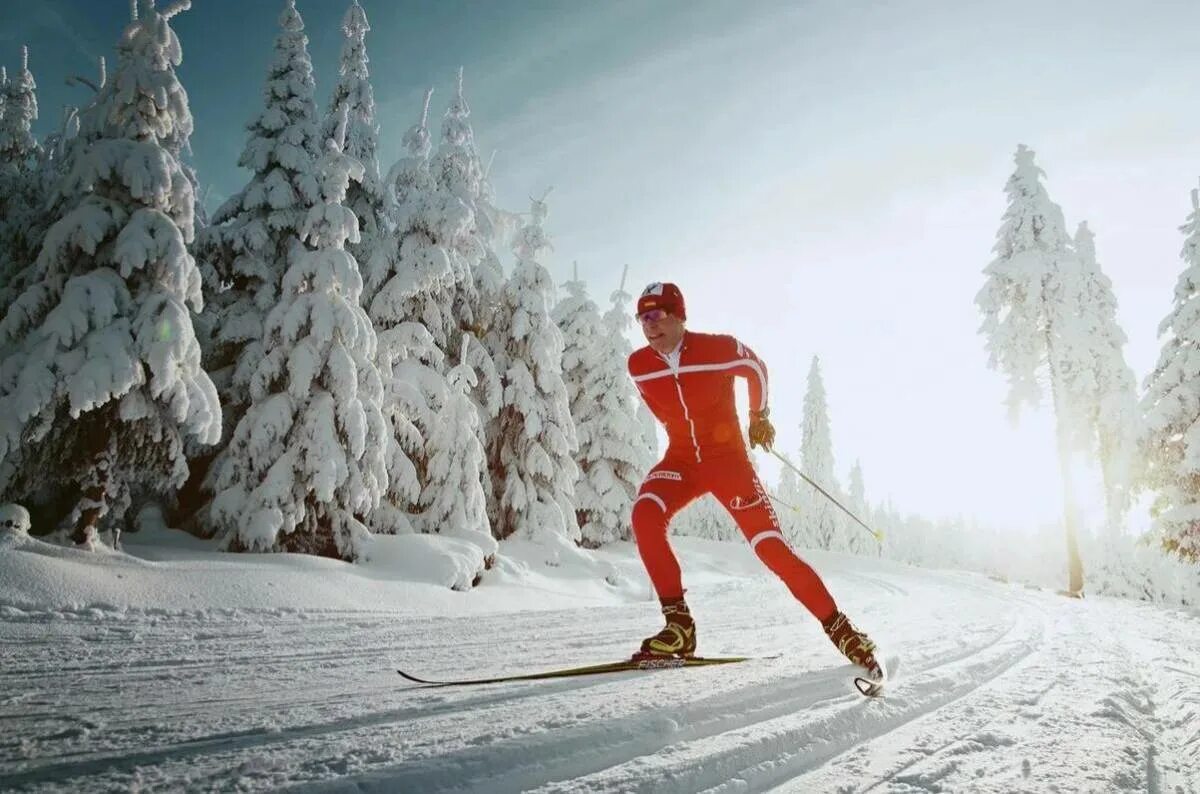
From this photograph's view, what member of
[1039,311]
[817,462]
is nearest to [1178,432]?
[1039,311]

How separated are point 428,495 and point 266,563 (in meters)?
5.01

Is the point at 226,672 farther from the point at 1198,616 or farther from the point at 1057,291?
the point at 1057,291

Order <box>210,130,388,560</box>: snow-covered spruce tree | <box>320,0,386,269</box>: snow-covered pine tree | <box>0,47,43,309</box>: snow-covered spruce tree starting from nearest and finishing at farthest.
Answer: <box>210,130,388,560</box>: snow-covered spruce tree → <box>0,47,43,309</box>: snow-covered spruce tree → <box>320,0,386,269</box>: snow-covered pine tree

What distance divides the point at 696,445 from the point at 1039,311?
22.4 metres

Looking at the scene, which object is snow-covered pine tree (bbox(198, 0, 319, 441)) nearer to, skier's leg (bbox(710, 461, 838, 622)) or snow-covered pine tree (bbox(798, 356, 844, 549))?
skier's leg (bbox(710, 461, 838, 622))

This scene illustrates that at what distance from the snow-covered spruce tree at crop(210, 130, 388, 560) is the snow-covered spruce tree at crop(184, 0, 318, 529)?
111cm

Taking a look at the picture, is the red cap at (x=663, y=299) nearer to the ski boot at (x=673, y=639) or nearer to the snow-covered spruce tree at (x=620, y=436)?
the ski boot at (x=673, y=639)

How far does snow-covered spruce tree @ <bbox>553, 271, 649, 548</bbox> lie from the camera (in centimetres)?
2345

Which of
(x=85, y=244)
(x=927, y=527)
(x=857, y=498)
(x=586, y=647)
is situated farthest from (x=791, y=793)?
(x=927, y=527)

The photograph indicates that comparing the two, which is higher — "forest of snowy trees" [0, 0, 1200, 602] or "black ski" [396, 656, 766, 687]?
"forest of snowy trees" [0, 0, 1200, 602]

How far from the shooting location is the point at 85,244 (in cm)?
908

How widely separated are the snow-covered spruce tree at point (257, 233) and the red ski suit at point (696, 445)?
34.8 ft

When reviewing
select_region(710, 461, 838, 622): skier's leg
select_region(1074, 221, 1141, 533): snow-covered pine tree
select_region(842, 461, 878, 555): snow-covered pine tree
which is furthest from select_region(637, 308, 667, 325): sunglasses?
select_region(842, 461, 878, 555): snow-covered pine tree

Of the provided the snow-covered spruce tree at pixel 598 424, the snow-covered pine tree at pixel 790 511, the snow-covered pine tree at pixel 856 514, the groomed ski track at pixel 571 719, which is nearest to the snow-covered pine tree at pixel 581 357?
the snow-covered spruce tree at pixel 598 424
